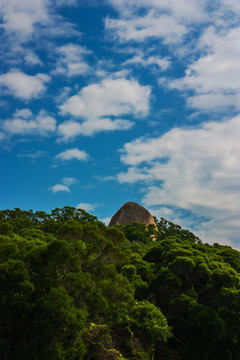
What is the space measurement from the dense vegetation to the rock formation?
25.7 m

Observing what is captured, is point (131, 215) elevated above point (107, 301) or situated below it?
above

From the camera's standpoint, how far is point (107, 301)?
46.3 feet

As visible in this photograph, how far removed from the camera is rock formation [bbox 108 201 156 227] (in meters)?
49.5

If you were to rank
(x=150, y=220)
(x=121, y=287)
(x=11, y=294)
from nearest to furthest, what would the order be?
(x=11, y=294)
(x=121, y=287)
(x=150, y=220)

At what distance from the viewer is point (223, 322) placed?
1716 cm

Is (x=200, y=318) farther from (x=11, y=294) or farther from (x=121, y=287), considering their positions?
(x=11, y=294)

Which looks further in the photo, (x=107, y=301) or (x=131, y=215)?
(x=131, y=215)

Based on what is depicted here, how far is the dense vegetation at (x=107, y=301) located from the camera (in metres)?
11.9

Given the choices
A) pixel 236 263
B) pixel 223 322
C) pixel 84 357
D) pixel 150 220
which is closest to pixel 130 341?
pixel 84 357

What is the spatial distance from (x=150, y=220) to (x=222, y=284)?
1271 inches

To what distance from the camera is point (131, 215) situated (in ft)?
164

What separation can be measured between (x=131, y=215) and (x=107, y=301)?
118ft

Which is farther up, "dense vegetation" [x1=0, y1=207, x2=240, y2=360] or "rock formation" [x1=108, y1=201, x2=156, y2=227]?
"rock formation" [x1=108, y1=201, x2=156, y2=227]

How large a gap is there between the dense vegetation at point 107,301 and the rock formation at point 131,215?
84.3ft
